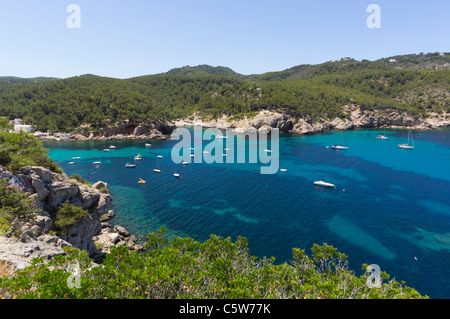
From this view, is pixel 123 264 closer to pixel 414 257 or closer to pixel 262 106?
pixel 414 257

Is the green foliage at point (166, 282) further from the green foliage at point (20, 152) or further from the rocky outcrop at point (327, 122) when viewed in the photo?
the rocky outcrop at point (327, 122)

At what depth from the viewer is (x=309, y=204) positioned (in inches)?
1848

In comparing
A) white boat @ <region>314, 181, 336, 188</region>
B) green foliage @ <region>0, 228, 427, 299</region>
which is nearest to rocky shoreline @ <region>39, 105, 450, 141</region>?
white boat @ <region>314, 181, 336, 188</region>

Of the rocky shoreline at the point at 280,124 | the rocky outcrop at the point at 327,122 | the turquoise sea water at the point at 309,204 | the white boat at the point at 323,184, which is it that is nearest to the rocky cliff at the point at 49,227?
the turquoise sea water at the point at 309,204

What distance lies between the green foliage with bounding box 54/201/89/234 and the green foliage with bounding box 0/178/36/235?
4320mm

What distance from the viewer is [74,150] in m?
91.4

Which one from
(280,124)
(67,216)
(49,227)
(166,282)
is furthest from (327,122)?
(166,282)

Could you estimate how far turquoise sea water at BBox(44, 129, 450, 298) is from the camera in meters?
32.5

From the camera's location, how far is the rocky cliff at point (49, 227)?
1633cm

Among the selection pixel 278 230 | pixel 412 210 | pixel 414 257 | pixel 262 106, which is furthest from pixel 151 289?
pixel 262 106

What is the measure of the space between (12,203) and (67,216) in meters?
6.74

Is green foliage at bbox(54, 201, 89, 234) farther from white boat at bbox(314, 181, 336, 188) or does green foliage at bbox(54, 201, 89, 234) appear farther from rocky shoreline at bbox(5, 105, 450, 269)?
white boat at bbox(314, 181, 336, 188)

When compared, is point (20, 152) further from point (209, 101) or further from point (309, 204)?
point (209, 101)

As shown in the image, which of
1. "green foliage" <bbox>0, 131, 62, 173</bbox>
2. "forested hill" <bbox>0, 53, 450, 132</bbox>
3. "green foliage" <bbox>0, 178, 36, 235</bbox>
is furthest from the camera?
"forested hill" <bbox>0, 53, 450, 132</bbox>
